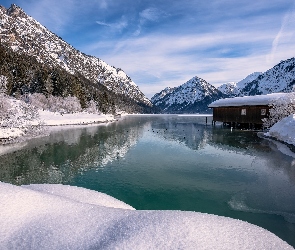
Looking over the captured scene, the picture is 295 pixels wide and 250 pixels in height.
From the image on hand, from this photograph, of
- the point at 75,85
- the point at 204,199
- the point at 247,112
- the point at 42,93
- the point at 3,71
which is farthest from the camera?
the point at 75,85

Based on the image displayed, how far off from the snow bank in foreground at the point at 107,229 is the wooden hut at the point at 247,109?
4469 centimetres

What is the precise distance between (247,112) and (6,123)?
41.0 m

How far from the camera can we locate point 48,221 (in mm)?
4320

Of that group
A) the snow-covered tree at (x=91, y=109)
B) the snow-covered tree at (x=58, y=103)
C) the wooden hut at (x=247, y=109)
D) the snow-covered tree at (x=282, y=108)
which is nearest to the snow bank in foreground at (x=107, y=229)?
the snow-covered tree at (x=282, y=108)

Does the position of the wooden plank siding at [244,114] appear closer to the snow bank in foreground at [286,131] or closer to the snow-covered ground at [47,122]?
the snow bank in foreground at [286,131]

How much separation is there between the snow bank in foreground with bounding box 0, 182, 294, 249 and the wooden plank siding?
1798 inches

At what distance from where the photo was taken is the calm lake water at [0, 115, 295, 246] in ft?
36.2

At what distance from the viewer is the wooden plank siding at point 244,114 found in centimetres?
4597

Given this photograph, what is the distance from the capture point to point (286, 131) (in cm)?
2906

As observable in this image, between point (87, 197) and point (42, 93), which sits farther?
point (42, 93)

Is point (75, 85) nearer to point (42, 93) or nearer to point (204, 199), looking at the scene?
point (42, 93)

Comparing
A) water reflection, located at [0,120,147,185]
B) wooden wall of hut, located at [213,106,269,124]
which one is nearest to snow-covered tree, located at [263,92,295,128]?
wooden wall of hut, located at [213,106,269,124]

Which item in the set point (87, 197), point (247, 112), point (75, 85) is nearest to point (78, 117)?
point (75, 85)

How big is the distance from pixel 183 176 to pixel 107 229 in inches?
480
